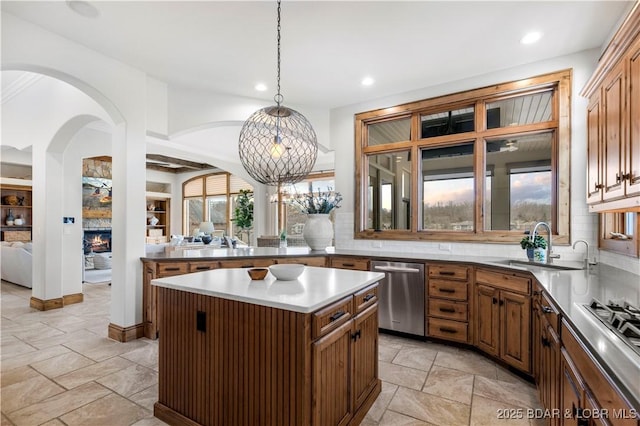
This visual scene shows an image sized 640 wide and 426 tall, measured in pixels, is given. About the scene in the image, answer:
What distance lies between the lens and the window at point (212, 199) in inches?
438

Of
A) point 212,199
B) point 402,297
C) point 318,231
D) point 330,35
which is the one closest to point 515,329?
point 402,297

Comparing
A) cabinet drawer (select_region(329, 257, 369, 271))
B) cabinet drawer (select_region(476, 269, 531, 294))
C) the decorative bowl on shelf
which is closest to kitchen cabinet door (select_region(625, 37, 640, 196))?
cabinet drawer (select_region(476, 269, 531, 294))

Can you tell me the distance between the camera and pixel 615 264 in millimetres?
2639

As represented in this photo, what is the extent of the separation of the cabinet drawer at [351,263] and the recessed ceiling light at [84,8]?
10.9 feet

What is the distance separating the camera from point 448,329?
333 centimetres

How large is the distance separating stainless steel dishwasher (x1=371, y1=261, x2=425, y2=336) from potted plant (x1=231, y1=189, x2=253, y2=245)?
7246mm

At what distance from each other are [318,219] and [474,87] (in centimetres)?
249

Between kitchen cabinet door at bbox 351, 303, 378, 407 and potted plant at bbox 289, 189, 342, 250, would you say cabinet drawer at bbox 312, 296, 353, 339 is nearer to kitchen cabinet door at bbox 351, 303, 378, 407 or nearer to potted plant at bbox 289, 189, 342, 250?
kitchen cabinet door at bbox 351, 303, 378, 407

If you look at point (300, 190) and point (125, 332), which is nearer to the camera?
point (125, 332)

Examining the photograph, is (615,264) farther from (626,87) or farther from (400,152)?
(400,152)

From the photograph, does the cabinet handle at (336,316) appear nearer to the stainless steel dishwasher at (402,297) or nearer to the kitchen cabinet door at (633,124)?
the kitchen cabinet door at (633,124)

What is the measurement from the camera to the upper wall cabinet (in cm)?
169

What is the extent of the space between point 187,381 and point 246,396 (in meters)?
0.49

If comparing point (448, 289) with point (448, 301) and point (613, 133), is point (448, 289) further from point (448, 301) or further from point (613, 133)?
point (613, 133)
